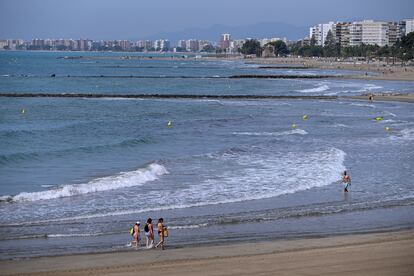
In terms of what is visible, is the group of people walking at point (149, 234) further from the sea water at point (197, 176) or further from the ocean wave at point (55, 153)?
the ocean wave at point (55, 153)

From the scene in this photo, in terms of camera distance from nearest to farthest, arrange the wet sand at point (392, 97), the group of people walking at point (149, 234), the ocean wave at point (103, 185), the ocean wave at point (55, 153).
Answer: the group of people walking at point (149, 234), the ocean wave at point (103, 185), the ocean wave at point (55, 153), the wet sand at point (392, 97)

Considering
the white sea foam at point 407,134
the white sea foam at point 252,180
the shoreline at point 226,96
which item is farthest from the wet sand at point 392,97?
the white sea foam at point 252,180

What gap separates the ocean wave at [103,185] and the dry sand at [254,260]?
268 inches

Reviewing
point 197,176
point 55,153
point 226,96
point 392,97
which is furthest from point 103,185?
point 226,96

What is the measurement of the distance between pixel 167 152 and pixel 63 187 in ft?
32.1

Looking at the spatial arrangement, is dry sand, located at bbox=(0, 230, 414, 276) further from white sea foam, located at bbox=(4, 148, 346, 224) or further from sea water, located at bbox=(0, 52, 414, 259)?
white sea foam, located at bbox=(4, 148, 346, 224)

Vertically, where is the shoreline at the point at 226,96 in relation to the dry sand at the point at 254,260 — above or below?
below

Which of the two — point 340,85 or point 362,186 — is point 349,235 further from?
point 340,85

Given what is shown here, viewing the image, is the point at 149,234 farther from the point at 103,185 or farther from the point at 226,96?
the point at 226,96

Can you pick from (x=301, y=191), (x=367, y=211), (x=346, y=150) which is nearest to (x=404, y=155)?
(x=346, y=150)

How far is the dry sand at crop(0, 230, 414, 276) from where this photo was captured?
516 inches

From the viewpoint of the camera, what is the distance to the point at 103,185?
2294 cm

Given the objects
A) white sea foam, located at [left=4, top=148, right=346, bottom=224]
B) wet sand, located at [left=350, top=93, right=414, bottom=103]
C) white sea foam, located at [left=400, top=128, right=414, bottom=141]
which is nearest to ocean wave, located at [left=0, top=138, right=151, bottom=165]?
white sea foam, located at [left=4, top=148, right=346, bottom=224]

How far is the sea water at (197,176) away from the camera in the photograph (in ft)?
57.5
